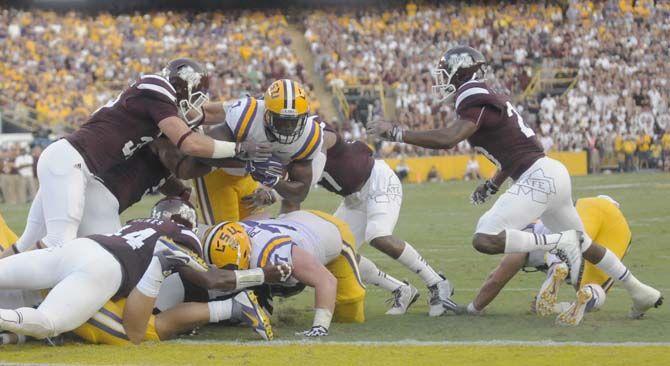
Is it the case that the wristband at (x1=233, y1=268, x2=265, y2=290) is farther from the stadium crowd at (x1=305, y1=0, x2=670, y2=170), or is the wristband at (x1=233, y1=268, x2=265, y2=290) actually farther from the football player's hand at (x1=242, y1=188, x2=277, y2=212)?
the stadium crowd at (x1=305, y1=0, x2=670, y2=170)

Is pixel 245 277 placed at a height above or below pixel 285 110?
below

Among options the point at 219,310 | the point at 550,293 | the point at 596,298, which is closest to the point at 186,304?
the point at 219,310

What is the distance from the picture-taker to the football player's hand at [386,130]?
23.2ft

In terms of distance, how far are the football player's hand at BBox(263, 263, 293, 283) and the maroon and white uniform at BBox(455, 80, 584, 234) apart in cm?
144

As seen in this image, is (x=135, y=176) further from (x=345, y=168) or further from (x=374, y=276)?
(x=374, y=276)

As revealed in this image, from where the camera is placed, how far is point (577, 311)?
667cm

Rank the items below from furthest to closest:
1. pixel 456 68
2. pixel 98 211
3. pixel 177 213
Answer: pixel 456 68
pixel 98 211
pixel 177 213

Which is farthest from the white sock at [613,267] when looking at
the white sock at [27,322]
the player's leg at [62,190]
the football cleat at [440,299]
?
the white sock at [27,322]

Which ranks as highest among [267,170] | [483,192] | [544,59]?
[267,170]

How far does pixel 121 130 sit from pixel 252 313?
→ 168 cm

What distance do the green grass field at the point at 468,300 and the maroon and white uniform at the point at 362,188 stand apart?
60cm

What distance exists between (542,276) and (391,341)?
3830 millimetres

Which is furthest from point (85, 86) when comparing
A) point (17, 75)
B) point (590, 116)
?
point (590, 116)

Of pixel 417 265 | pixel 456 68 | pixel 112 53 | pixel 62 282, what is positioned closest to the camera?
pixel 62 282
